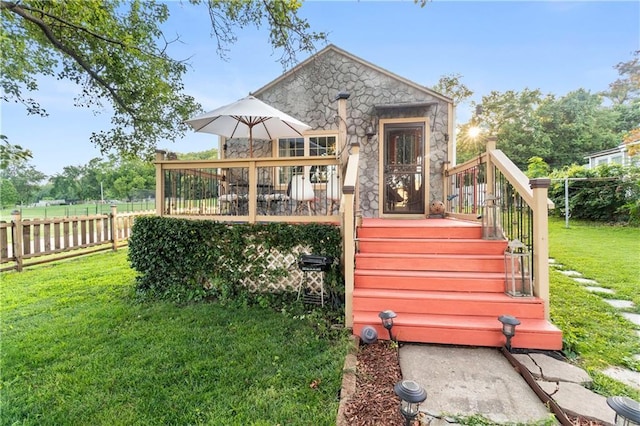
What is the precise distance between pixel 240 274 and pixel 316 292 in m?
1.13

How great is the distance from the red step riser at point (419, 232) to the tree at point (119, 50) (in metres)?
3.93

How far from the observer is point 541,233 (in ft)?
10.1

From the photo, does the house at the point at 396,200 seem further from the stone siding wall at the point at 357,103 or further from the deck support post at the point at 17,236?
the deck support post at the point at 17,236

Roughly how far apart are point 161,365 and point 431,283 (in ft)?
9.44

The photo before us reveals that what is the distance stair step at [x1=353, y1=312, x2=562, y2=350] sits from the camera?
2.76 m

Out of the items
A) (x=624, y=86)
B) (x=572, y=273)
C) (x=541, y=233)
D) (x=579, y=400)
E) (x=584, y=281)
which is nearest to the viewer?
(x=579, y=400)

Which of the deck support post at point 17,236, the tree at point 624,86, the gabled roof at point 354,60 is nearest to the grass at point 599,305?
the gabled roof at point 354,60

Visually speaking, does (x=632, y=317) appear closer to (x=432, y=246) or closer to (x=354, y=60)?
(x=432, y=246)

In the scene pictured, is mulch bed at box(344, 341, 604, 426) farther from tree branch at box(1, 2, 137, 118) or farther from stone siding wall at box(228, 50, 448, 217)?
tree branch at box(1, 2, 137, 118)

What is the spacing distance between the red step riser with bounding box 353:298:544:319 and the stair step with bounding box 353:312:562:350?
56mm

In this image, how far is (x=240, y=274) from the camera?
423 cm

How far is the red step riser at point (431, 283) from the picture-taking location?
3328mm

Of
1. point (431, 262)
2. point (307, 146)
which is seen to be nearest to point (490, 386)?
point (431, 262)

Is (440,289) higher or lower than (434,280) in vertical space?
lower
